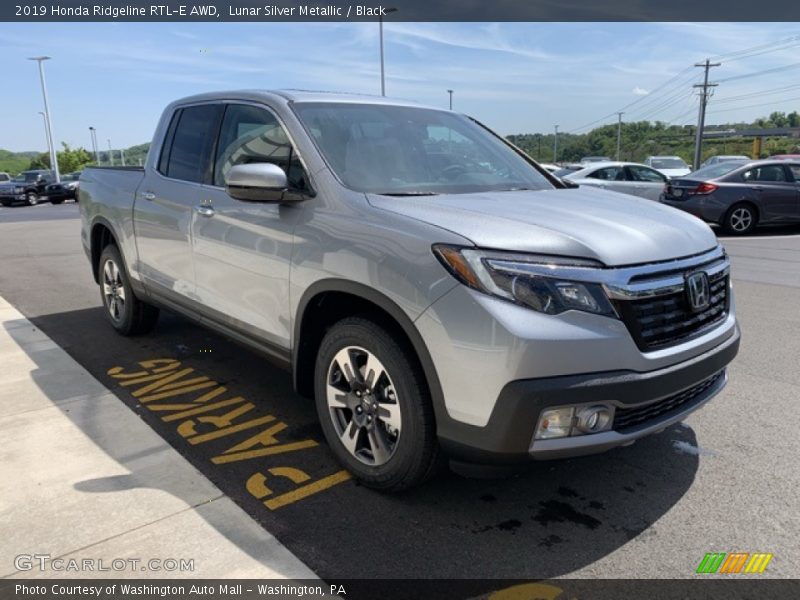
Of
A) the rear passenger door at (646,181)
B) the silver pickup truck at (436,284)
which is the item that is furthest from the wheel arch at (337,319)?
the rear passenger door at (646,181)

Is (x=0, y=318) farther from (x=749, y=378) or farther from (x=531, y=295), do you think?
(x=749, y=378)

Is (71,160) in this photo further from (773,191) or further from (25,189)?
(773,191)

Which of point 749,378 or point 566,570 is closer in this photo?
point 566,570

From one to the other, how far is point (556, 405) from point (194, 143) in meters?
3.18

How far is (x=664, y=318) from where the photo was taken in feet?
8.30

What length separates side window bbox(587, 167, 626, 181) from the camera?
14.8 m

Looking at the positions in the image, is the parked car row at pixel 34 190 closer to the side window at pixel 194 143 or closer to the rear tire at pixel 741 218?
the rear tire at pixel 741 218

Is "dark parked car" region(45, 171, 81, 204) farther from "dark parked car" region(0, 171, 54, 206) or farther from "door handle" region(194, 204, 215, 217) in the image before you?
"door handle" region(194, 204, 215, 217)

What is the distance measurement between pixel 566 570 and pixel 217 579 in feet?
4.32

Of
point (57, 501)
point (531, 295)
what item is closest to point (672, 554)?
point (531, 295)

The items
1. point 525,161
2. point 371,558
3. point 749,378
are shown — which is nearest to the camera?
point 371,558

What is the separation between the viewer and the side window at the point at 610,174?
48.7ft

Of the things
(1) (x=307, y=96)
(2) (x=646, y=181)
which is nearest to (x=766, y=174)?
(2) (x=646, y=181)

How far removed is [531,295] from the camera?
7.61 ft
